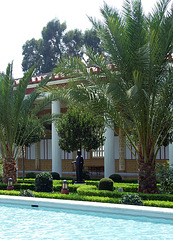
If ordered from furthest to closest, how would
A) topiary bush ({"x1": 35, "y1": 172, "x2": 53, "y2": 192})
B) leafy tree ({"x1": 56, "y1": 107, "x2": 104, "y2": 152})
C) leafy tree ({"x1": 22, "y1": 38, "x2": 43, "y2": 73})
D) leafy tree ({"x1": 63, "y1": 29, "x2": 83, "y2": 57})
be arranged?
leafy tree ({"x1": 22, "y1": 38, "x2": 43, "y2": 73}) < leafy tree ({"x1": 63, "y1": 29, "x2": 83, "y2": 57}) < leafy tree ({"x1": 56, "y1": 107, "x2": 104, "y2": 152}) < topiary bush ({"x1": 35, "y1": 172, "x2": 53, "y2": 192})

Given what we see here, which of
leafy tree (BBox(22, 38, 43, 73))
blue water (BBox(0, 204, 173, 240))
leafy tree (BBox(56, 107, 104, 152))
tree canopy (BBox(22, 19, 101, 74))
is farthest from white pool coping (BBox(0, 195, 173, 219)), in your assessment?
leafy tree (BBox(22, 38, 43, 73))

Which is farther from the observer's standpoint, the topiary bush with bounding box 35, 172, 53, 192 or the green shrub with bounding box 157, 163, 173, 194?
the topiary bush with bounding box 35, 172, 53, 192

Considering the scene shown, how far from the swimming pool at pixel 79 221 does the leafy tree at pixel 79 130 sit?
6230 mm

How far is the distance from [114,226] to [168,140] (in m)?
9.13

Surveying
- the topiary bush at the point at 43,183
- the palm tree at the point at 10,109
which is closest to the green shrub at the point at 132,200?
the topiary bush at the point at 43,183

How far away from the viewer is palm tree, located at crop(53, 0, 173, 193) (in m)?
12.4

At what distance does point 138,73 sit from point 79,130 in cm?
670

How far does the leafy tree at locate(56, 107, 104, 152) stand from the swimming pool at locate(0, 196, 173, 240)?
6230 millimetres

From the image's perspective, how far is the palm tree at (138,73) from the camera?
12.4m

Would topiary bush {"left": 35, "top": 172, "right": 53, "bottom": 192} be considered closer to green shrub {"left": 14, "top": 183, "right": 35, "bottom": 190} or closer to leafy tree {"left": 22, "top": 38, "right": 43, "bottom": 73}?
green shrub {"left": 14, "top": 183, "right": 35, "bottom": 190}

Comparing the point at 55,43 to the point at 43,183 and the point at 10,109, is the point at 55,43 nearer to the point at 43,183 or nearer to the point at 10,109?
the point at 10,109

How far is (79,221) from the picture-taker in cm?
995

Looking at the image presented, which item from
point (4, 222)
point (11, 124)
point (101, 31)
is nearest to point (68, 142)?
point (11, 124)

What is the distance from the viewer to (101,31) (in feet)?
42.2
